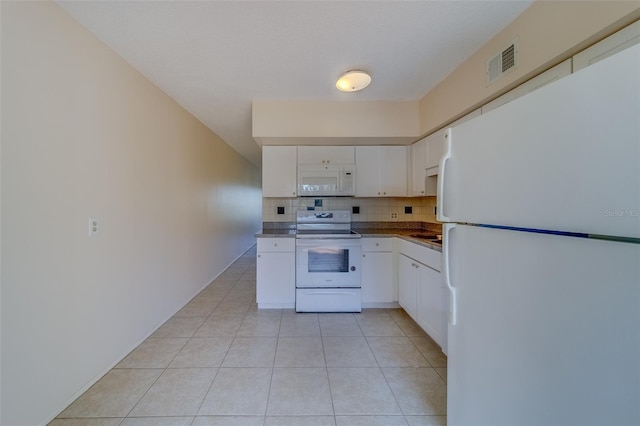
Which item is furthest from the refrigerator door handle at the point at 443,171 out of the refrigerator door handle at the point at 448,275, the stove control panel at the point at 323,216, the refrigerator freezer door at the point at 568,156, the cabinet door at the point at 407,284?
the stove control panel at the point at 323,216

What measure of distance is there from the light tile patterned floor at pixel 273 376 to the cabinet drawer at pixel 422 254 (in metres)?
0.72

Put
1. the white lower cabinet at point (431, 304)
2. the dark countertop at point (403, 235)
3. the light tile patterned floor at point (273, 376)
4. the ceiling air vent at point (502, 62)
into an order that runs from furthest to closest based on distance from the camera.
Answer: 1. the dark countertop at point (403, 235)
2. the white lower cabinet at point (431, 304)
3. the ceiling air vent at point (502, 62)
4. the light tile patterned floor at point (273, 376)

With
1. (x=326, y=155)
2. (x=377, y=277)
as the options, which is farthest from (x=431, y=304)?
(x=326, y=155)

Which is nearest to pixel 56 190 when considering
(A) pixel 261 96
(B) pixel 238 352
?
(B) pixel 238 352

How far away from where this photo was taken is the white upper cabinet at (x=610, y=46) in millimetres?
1095

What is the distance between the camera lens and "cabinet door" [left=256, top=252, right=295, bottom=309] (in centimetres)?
293

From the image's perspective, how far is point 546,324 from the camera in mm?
789

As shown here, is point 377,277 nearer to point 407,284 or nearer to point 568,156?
point 407,284

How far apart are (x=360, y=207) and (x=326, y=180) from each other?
0.68 meters

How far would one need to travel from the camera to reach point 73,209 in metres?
1.55

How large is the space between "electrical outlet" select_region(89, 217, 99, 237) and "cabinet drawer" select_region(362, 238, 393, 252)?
7.93ft

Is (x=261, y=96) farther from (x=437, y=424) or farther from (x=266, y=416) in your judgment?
(x=437, y=424)

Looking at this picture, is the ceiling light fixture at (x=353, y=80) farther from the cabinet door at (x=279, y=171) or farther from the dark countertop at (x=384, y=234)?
the dark countertop at (x=384, y=234)

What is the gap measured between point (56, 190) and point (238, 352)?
169cm
